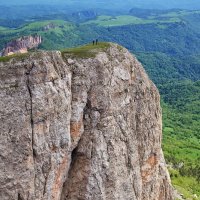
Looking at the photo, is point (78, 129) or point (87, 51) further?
point (87, 51)

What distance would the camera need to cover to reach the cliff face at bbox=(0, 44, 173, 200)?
38281mm

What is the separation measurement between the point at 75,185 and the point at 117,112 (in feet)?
27.1

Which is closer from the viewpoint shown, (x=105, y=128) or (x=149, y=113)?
(x=105, y=128)

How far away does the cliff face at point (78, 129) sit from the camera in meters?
38.3

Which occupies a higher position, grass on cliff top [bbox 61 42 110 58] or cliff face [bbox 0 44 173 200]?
grass on cliff top [bbox 61 42 110 58]

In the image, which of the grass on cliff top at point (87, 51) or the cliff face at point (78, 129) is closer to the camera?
the cliff face at point (78, 129)

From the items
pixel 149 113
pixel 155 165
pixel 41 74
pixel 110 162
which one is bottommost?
pixel 155 165

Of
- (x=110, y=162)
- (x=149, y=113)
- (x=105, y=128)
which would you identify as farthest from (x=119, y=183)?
(x=149, y=113)

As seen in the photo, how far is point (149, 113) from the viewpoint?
49.7 metres

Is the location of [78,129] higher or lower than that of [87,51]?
lower

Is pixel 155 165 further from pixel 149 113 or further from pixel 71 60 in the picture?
pixel 71 60

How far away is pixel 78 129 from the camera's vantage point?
4247 cm

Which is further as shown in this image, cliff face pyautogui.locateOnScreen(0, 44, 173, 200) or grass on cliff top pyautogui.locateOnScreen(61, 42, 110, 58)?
grass on cliff top pyautogui.locateOnScreen(61, 42, 110, 58)

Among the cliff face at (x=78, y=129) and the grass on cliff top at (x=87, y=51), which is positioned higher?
the grass on cliff top at (x=87, y=51)
